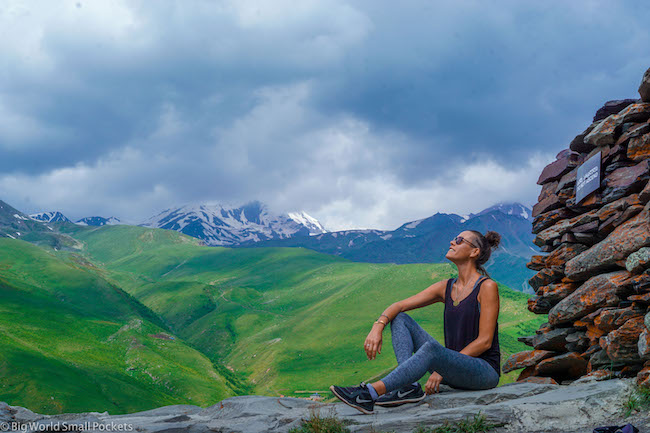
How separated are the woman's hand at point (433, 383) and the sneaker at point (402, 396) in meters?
0.22

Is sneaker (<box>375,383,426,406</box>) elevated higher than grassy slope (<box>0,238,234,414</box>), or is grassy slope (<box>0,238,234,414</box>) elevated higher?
grassy slope (<box>0,238,234,414</box>)

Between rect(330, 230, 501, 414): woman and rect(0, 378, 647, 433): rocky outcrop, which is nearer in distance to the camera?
rect(0, 378, 647, 433): rocky outcrop

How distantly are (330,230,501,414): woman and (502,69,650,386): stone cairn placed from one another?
2.60 metres

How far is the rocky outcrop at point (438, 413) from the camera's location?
806 centimetres

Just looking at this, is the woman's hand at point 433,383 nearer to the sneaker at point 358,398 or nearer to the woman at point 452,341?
the woman at point 452,341

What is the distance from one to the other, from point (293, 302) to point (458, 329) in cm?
15602

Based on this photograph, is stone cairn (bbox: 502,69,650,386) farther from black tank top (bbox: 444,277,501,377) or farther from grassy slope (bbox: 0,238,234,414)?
grassy slope (bbox: 0,238,234,414)

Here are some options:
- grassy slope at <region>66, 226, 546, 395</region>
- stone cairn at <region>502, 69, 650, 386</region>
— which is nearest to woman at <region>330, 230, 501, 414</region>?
stone cairn at <region>502, 69, 650, 386</region>

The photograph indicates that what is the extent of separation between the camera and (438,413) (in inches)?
327

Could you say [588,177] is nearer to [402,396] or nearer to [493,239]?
[493,239]

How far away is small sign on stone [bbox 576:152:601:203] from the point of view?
12.1 m

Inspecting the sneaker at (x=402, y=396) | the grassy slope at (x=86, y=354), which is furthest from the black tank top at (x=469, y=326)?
the grassy slope at (x=86, y=354)

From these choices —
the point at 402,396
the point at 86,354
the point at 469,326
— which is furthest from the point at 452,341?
the point at 86,354

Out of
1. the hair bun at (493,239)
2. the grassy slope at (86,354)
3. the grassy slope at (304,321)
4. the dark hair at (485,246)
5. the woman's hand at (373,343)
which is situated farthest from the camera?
the grassy slope at (304,321)
